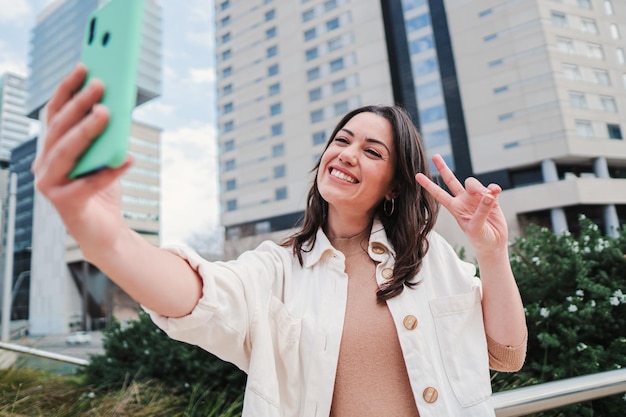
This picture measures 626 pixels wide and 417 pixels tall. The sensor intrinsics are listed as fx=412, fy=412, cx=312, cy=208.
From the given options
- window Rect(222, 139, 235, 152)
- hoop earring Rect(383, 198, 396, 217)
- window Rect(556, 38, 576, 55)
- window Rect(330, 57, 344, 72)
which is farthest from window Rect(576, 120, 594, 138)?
hoop earring Rect(383, 198, 396, 217)

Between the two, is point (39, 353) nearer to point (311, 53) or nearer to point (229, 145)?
point (311, 53)

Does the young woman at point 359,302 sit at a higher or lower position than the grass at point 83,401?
higher

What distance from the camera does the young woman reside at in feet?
2.89

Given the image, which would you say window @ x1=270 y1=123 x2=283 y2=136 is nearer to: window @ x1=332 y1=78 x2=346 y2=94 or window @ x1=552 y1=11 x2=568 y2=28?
window @ x1=332 y1=78 x2=346 y2=94

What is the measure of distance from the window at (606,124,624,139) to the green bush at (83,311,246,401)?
25357 millimetres

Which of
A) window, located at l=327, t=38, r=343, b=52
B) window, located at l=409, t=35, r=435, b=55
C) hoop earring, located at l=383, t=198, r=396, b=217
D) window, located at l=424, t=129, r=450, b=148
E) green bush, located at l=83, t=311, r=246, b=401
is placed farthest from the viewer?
window, located at l=327, t=38, r=343, b=52

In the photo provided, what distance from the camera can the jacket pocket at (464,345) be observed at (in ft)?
3.48

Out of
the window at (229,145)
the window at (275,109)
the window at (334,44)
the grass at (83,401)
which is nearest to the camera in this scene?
the grass at (83,401)

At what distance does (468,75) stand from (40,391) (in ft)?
85.5

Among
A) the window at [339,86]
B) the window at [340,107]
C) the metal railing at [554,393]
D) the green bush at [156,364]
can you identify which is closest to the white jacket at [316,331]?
the metal railing at [554,393]

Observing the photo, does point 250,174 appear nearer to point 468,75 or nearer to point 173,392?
point 468,75

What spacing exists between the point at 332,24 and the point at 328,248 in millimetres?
32315

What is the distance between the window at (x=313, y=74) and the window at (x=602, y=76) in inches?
676

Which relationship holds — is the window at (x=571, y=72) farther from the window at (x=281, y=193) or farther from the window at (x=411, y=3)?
the window at (x=281, y=193)
